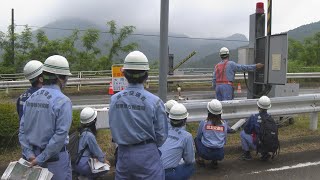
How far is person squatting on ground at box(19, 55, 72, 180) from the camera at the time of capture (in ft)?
12.3

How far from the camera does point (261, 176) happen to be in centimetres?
609

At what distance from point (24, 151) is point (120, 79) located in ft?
10.9

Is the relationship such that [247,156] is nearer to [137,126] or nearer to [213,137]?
[213,137]

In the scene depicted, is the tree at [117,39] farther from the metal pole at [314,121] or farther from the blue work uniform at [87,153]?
the blue work uniform at [87,153]

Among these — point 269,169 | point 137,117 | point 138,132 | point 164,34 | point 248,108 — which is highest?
point 164,34

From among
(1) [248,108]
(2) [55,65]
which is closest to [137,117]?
(2) [55,65]

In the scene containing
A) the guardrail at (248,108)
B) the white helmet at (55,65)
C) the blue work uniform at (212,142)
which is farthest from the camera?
the guardrail at (248,108)

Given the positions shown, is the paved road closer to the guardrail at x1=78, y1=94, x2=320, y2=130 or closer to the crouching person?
the guardrail at x1=78, y1=94, x2=320, y2=130

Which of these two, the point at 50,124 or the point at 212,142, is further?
the point at 212,142

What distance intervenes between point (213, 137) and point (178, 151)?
5.44 feet

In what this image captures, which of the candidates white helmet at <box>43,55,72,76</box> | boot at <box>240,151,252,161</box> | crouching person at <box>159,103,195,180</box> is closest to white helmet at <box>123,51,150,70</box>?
white helmet at <box>43,55,72,76</box>

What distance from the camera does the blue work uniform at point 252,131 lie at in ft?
22.5

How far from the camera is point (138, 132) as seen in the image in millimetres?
3646

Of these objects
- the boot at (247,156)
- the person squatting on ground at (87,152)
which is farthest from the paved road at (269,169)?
the person squatting on ground at (87,152)
